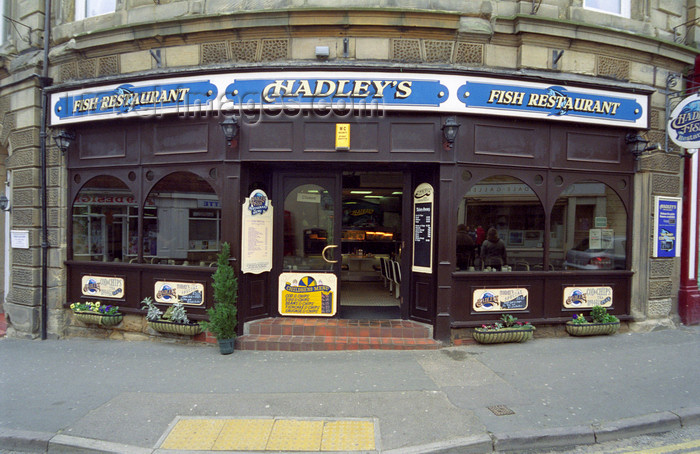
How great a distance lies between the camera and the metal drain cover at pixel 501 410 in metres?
4.30

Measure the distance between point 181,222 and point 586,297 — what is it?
25.5 feet

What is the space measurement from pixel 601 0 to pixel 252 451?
30.9 ft

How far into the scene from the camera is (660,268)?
25.1 feet

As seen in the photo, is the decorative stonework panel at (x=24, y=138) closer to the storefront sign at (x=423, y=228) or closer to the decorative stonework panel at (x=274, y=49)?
the decorative stonework panel at (x=274, y=49)

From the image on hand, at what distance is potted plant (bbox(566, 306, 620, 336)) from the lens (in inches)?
275

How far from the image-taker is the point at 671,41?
7.66 m

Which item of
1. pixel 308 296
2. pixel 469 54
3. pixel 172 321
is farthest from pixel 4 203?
pixel 469 54

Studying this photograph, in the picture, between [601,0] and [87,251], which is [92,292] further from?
[601,0]

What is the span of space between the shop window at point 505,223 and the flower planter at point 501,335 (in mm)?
1129

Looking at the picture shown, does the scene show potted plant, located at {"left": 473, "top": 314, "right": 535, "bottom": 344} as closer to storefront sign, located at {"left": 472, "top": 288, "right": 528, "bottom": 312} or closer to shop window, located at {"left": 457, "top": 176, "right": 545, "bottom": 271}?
storefront sign, located at {"left": 472, "top": 288, "right": 528, "bottom": 312}

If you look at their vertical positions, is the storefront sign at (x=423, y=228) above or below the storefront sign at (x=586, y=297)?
above

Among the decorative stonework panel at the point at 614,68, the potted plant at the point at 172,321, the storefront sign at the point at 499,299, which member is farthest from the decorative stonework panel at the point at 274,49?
the decorative stonework panel at the point at 614,68

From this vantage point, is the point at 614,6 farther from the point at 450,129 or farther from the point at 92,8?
the point at 92,8

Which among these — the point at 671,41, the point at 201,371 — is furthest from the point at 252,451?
the point at 671,41
